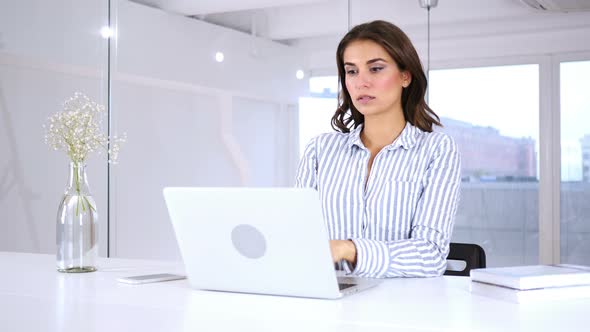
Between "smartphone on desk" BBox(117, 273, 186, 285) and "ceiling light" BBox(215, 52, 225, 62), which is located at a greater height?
"ceiling light" BBox(215, 52, 225, 62)

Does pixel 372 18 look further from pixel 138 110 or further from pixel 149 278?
pixel 149 278

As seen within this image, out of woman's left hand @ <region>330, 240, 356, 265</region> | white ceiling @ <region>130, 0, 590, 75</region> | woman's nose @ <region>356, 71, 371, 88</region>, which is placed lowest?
woman's left hand @ <region>330, 240, 356, 265</region>

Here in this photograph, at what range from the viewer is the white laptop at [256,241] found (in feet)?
5.12

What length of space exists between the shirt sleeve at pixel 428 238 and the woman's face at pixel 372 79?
26 cm

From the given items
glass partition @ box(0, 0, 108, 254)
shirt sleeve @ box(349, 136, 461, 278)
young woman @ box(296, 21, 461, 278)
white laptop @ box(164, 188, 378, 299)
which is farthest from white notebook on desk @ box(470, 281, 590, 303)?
glass partition @ box(0, 0, 108, 254)

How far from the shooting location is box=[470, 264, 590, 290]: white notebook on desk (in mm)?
1578

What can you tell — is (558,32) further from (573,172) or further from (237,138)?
(237,138)

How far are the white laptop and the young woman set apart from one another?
2.07 feet

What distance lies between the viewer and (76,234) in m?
2.16

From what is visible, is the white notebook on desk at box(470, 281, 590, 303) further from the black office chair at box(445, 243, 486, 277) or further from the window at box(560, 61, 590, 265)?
the window at box(560, 61, 590, 265)

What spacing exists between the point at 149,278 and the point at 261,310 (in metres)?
0.53

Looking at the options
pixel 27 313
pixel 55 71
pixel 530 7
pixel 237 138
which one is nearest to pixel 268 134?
pixel 237 138

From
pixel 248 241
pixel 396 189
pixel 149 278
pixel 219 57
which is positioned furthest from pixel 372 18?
pixel 248 241

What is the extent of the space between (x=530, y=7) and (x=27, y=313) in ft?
11.3
